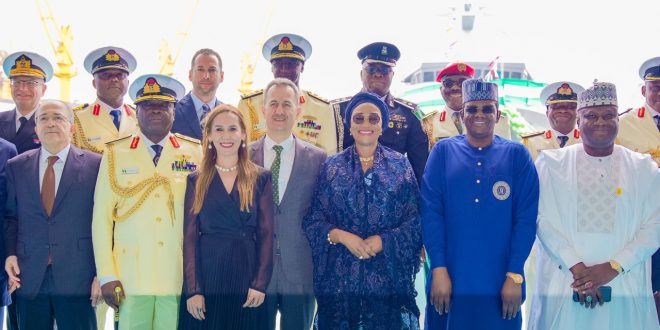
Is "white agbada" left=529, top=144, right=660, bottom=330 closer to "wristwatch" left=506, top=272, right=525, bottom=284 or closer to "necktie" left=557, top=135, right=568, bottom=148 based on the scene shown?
"wristwatch" left=506, top=272, right=525, bottom=284

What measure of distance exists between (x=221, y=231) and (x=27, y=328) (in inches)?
47.3

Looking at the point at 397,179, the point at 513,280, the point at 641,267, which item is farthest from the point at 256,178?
the point at 641,267

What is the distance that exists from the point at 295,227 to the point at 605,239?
5.44 ft

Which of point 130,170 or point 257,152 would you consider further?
point 257,152

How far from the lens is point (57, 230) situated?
3338mm

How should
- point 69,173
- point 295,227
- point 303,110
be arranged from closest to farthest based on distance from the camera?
1. point 295,227
2. point 69,173
3. point 303,110

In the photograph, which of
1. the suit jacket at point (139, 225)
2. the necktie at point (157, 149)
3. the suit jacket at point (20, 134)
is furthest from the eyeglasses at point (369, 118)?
the suit jacket at point (20, 134)

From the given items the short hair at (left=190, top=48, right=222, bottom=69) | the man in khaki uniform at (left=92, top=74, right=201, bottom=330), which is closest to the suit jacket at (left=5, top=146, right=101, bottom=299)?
the man in khaki uniform at (left=92, top=74, right=201, bottom=330)

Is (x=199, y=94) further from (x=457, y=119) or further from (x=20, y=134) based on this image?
(x=457, y=119)

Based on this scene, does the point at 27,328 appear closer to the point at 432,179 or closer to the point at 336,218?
the point at 336,218

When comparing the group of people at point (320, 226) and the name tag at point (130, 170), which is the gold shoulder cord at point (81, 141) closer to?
the group of people at point (320, 226)

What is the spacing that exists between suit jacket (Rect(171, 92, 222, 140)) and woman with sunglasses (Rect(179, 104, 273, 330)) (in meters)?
1.04

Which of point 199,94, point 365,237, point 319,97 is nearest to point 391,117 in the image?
point 319,97

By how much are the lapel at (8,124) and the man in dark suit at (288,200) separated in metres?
1.86
